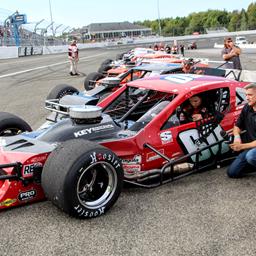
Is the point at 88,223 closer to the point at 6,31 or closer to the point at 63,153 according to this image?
the point at 63,153

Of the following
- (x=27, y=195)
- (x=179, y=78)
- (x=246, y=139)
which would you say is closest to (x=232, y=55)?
(x=179, y=78)

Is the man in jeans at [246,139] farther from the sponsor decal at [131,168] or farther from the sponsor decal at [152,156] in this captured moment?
the sponsor decal at [131,168]

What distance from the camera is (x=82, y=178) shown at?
12.8 ft

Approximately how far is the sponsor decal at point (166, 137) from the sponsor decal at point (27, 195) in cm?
153

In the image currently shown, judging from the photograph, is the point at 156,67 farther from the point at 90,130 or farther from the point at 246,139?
the point at 90,130

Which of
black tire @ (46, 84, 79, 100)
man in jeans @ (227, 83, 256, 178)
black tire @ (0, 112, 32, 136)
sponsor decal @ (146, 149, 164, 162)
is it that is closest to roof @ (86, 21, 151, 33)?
black tire @ (46, 84, 79, 100)

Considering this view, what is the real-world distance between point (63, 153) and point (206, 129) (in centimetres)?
209

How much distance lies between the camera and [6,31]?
46250 millimetres

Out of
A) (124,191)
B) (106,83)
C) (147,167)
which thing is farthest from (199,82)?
(106,83)

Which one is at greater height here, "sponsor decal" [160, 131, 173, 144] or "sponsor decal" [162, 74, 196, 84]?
"sponsor decal" [162, 74, 196, 84]

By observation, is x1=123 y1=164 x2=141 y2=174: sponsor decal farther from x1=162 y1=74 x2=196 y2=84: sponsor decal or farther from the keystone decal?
x1=162 y1=74 x2=196 y2=84: sponsor decal

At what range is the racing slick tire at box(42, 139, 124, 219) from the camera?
3.61 m

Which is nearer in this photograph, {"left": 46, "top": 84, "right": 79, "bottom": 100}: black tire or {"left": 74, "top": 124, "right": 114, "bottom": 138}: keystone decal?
{"left": 74, "top": 124, "right": 114, "bottom": 138}: keystone decal

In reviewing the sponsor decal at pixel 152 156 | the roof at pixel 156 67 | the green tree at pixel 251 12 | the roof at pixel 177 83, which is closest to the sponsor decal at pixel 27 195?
the sponsor decal at pixel 152 156
